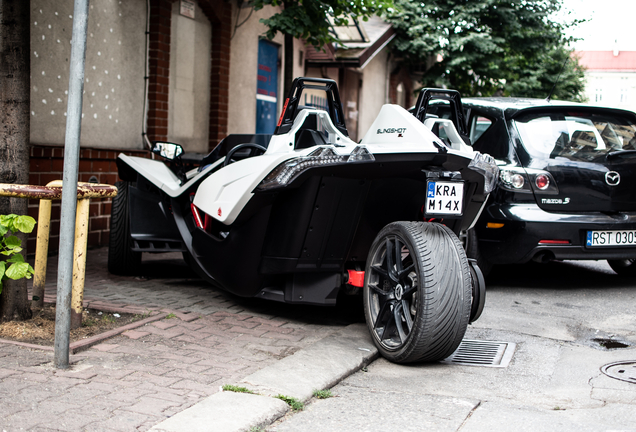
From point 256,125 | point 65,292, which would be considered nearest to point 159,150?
point 65,292

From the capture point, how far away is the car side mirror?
5926mm

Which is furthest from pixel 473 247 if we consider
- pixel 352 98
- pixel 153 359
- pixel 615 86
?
pixel 615 86

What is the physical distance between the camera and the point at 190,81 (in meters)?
10.1

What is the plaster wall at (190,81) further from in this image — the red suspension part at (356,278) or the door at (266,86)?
the red suspension part at (356,278)

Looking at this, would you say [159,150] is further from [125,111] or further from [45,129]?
[125,111]

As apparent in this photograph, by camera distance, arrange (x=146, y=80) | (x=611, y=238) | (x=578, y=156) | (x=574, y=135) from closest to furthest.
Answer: (x=611, y=238) < (x=578, y=156) < (x=574, y=135) < (x=146, y=80)

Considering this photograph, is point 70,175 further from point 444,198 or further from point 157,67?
point 157,67

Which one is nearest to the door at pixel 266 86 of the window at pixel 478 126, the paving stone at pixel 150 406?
the window at pixel 478 126

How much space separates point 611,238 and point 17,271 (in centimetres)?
460

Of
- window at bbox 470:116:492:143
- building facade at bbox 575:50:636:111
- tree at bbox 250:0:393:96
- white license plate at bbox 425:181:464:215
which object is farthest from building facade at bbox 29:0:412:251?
building facade at bbox 575:50:636:111

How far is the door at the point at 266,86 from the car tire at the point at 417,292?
8519 mm

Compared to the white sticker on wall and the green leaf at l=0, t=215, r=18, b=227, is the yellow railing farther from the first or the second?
the white sticker on wall

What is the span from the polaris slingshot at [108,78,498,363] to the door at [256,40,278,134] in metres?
7.54

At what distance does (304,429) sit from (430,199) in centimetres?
152
